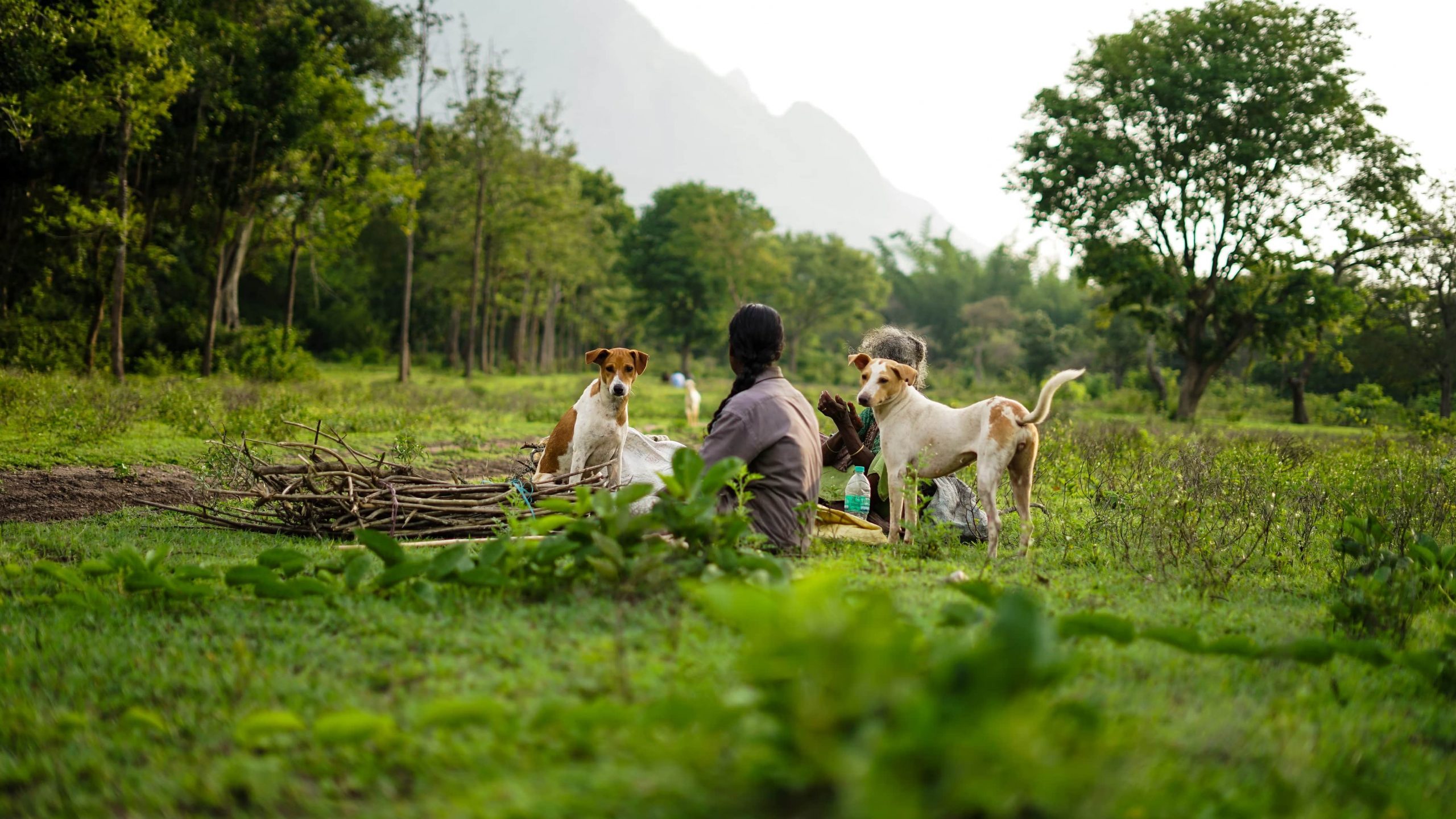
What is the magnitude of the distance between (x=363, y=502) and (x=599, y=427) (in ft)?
6.74

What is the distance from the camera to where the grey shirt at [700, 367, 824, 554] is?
504 cm

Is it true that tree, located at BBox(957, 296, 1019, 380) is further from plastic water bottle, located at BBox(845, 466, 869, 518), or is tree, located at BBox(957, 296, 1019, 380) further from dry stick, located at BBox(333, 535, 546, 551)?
dry stick, located at BBox(333, 535, 546, 551)

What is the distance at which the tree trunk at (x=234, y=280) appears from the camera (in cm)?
2975

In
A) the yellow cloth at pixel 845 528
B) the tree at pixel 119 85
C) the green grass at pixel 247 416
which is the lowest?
the green grass at pixel 247 416

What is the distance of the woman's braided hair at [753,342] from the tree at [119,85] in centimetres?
1618

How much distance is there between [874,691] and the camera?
1723 millimetres

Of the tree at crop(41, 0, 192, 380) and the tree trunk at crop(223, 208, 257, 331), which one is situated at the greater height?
the tree at crop(41, 0, 192, 380)

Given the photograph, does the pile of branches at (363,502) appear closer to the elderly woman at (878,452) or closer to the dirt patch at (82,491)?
the dirt patch at (82,491)

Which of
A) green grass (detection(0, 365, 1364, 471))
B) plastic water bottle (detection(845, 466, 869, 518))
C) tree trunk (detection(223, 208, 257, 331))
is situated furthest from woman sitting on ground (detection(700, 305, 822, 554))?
tree trunk (detection(223, 208, 257, 331))

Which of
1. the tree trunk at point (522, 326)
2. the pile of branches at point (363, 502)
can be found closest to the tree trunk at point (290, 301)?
the tree trunk at point (522, 326)

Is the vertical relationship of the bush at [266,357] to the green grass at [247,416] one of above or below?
above

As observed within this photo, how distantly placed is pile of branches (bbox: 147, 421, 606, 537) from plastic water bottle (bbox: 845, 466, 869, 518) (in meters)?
2.14

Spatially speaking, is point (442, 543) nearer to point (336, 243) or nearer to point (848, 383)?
point (336, 243)

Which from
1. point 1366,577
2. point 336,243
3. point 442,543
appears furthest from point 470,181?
point 1366,577
